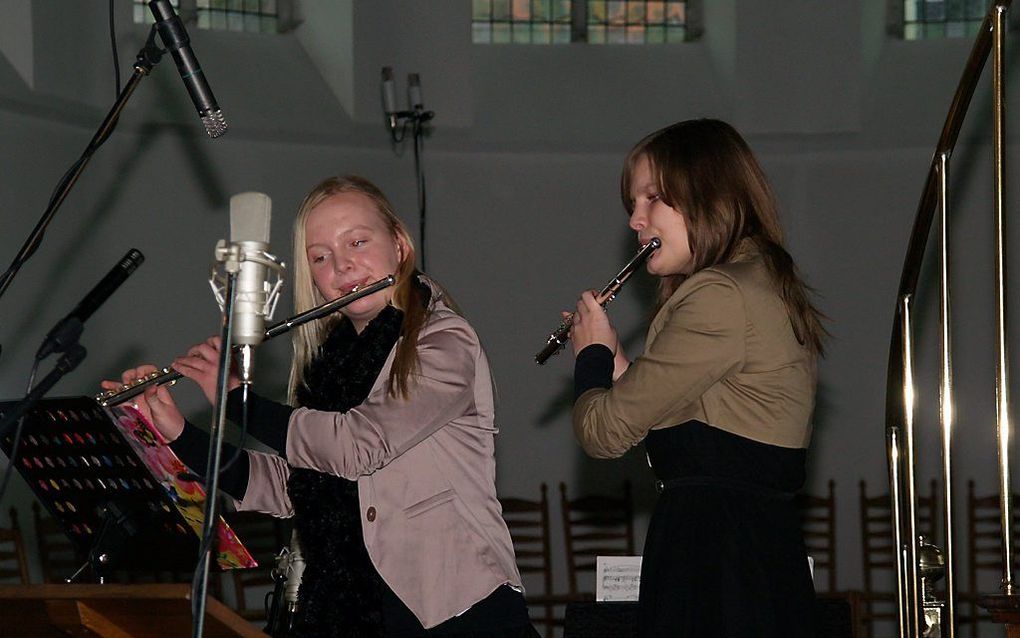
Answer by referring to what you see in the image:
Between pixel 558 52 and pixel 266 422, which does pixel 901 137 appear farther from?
pixel 266 422

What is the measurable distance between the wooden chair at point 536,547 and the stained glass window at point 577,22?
8.27 ft

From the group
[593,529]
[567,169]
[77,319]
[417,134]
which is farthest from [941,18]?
[77,319]

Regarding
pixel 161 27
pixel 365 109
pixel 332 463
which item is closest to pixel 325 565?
pixel 332 463

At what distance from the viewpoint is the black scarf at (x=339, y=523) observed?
2580mm

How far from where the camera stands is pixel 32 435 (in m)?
2.53

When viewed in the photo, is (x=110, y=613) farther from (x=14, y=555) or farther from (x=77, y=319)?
(x=14, y=555)

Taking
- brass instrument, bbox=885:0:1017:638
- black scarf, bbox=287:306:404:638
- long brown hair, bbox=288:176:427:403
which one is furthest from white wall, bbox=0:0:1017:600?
black scarf, bbox=287:306:404:638

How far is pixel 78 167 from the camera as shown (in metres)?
2.41

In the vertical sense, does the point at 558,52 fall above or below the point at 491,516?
above

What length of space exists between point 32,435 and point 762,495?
126cm

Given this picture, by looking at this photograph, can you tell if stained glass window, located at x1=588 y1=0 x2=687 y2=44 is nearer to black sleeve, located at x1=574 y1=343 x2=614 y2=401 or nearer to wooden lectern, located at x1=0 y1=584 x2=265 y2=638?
black sleeve, located at x1=574 y1=343 x2=614 y2=401

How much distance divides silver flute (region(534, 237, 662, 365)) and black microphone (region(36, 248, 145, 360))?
2.79ft

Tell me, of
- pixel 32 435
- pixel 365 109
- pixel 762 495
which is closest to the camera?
pixel 762 495

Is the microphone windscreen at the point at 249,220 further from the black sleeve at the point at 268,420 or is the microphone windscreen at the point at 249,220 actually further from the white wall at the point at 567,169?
the white wall at the point at 567,169
